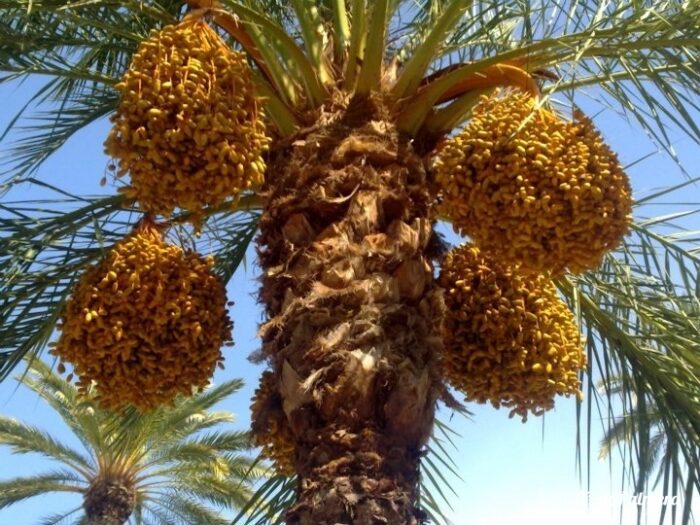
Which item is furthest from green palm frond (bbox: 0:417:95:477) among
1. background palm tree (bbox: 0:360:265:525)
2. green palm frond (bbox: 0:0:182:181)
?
green palm frond (bbox: 0:0:182:181)

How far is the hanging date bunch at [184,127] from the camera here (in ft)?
10.1

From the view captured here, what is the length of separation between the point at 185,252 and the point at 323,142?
755mm

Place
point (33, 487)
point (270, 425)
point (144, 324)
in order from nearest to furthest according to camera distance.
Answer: point (270, 425)
point (144, 324)
point (33, 487)

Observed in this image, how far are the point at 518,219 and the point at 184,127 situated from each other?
1.12 m

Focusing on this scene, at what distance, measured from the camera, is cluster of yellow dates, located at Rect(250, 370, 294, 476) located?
337 cm

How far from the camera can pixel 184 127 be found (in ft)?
10.1

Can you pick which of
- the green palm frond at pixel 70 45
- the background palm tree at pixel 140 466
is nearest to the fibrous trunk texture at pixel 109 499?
the background palm tree at pixel 140 466

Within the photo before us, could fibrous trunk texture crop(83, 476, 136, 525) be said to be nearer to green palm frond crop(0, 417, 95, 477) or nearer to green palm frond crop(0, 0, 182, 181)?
green palm frond crop(0, 417, 95, 477)

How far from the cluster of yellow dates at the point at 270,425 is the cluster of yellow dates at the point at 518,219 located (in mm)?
649

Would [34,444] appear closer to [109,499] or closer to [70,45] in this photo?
[109,499]

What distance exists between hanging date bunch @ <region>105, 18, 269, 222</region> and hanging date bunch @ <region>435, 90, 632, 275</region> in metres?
0.70

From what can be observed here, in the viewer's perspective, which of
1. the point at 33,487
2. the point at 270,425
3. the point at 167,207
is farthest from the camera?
the point at 33,487

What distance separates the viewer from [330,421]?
313 centimetres

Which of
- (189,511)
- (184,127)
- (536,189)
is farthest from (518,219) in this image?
(189,511)
